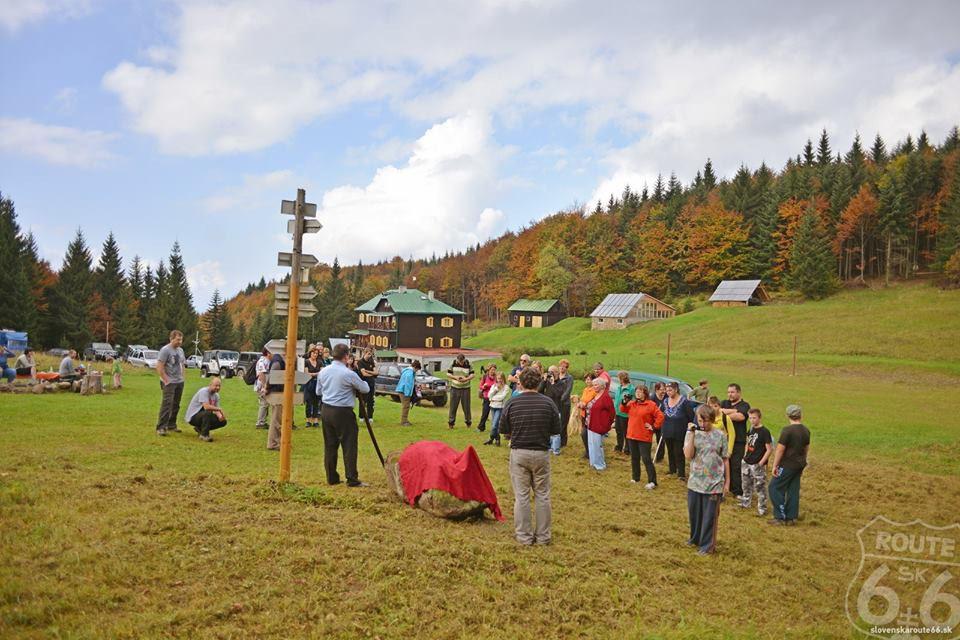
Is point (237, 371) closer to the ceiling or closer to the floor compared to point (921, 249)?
closer to the floor

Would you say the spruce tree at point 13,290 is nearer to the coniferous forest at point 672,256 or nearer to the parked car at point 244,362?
the coniferous forest at point 672,256

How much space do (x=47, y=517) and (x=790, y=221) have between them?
8755 cm

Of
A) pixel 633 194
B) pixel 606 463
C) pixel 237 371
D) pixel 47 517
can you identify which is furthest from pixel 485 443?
pixel 633 194

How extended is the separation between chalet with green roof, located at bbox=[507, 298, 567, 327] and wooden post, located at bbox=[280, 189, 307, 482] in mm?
79342

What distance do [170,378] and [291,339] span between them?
5189 millimetres

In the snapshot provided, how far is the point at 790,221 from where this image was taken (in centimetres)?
7912

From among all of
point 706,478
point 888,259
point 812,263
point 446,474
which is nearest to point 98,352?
point 446,474

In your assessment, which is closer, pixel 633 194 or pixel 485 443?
pixel 485 443

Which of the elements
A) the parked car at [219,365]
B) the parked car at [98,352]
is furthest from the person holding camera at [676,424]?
the parked car at [98,352]

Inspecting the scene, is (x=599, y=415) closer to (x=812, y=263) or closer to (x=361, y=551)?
(x=361, y=551)

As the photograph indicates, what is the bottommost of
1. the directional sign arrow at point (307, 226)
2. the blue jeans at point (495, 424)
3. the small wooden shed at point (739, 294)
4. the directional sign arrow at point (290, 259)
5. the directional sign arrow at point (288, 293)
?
the blue jeans at point (495, 424)

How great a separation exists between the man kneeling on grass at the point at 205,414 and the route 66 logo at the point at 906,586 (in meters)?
10.9

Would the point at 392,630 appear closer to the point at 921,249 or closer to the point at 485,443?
the point at 485,443

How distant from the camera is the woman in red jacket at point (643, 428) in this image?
10.7 m
